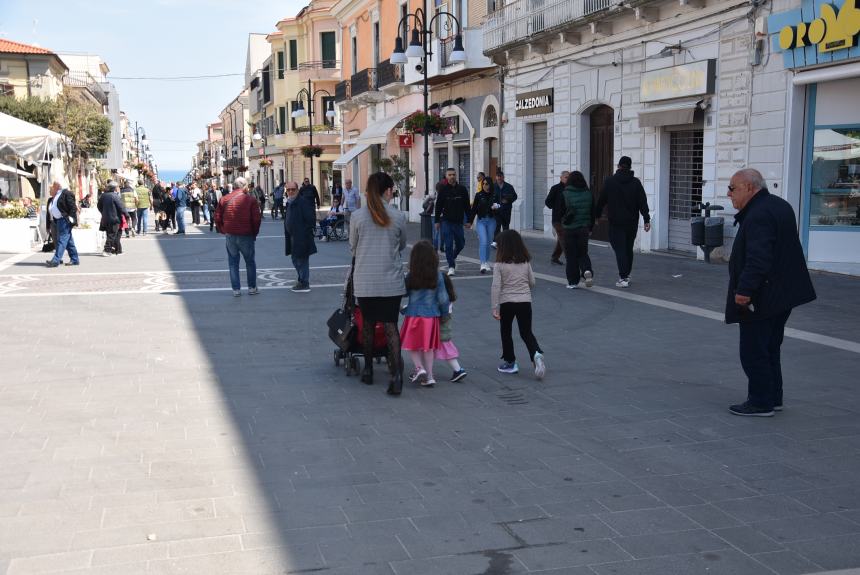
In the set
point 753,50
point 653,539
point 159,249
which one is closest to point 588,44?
point 753,50

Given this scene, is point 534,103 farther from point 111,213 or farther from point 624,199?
point 111,213

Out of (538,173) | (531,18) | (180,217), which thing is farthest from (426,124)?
(180,217)

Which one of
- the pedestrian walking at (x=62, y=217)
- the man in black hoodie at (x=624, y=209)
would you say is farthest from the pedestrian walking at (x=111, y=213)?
the man in black hoodie at (x=624, y=209)

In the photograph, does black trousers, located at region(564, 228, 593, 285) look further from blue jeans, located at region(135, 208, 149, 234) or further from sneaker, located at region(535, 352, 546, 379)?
blue jeans, located at region(135, 208, 149, 234)

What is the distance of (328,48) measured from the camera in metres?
50.1

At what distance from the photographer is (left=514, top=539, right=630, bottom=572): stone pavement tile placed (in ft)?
12.4

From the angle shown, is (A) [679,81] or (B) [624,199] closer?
(B) [624,199]

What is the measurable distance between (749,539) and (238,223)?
926 centimetres

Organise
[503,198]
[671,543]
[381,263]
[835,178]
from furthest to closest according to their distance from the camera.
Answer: [503,198] → [835,178] → [381,263] → [671,543]

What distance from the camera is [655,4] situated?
54.0ft

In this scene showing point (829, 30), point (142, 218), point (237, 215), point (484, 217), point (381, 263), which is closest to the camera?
point (381, 263)

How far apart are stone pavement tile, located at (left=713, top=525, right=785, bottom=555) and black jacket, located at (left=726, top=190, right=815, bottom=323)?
204 centimetres

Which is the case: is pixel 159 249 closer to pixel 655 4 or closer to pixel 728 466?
A: pixel 655 4

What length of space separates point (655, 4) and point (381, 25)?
19.8m
